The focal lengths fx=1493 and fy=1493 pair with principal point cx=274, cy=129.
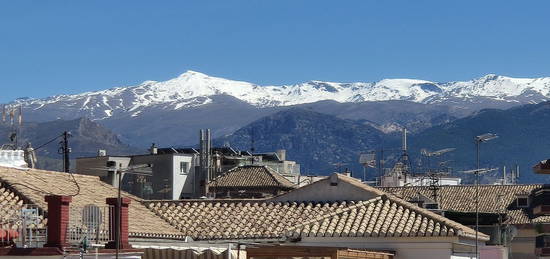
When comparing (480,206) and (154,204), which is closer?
(154,204)

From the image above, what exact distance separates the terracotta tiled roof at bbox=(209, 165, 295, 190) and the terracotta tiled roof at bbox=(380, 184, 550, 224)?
40.4 feet

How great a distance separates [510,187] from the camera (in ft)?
443

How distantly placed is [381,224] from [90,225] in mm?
15866

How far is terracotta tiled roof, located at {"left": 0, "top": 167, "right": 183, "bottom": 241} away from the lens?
5019 cm

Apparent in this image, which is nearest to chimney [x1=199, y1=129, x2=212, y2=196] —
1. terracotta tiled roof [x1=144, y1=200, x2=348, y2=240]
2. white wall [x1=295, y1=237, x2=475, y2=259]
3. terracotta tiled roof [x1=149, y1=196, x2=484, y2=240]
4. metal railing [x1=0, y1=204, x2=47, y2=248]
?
terracotta tiled roof [x1=144, y1=200, x2=348, y2=240]

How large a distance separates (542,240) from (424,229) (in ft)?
201

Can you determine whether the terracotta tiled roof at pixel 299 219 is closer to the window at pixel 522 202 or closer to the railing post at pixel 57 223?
the railing post at pixel 57 223

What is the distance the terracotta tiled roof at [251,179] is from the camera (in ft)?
461

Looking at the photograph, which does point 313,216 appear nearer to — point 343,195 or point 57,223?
point 343,195

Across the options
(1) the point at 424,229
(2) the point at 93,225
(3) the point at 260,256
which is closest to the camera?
(2) the point at 93,225

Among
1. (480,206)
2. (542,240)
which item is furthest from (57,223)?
(480,206)

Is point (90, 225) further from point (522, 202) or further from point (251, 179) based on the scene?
point (251, 179)

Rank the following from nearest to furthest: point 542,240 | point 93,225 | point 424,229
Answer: point 93,225 < point 424,229 < point 542,240

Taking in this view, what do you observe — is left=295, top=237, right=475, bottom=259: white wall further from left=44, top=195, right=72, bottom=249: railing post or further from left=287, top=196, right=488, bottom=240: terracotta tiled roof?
left=44, top=195, right=72, bottom=249: railing post
